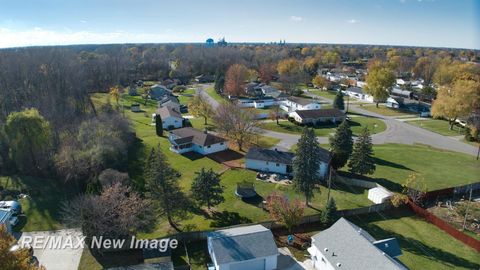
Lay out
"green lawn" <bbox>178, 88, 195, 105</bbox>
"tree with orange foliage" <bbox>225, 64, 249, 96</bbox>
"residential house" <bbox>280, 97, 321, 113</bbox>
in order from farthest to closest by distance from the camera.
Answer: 1. "tree with orange foliage" <bbox>225, 64, 249, 96</bbox>
2. "green lawn" <bbox>178, 88, 195, 105</bbox>
3. "residential house" <bbox>280, 97, 321, 113</bbox>

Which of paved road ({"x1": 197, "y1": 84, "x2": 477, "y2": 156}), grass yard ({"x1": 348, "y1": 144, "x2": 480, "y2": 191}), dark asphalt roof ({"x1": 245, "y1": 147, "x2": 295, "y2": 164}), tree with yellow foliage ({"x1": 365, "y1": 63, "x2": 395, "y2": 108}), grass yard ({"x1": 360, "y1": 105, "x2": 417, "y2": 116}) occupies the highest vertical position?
tree with yellow foliage ({"x1": 365, "y1": 63, "x2": 395, "y2": 108})

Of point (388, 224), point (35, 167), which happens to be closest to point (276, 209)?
point (388, 224)

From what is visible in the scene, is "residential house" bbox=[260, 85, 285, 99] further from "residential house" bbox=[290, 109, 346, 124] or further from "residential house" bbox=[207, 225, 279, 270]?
"residential house" bbox=[207, 225, 279, 270]

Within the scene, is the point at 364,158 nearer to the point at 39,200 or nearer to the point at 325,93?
the point at 39,200

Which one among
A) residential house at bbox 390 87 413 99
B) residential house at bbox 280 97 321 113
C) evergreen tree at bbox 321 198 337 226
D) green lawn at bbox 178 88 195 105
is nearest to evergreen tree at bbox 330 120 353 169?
evergreen tree at bbox 321 198 337 226

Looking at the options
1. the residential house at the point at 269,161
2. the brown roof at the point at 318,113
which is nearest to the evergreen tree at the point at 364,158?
the residential house at the point at 269,161

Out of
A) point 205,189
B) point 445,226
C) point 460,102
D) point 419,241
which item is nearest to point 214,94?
point 460,102

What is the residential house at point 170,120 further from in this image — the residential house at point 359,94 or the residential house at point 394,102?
the residential house at point 359,94
